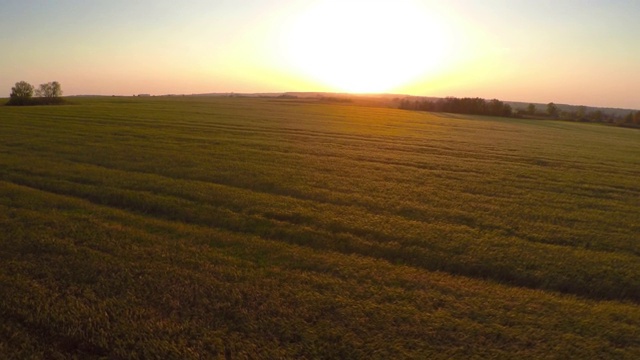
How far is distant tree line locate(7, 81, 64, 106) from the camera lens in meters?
59.2

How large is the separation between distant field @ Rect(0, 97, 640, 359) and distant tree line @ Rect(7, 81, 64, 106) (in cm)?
5568

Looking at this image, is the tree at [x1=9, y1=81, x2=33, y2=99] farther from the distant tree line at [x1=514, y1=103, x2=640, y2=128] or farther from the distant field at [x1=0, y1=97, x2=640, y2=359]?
the distant tree line at [x1=514, y1=103, x2=640, y2=128]

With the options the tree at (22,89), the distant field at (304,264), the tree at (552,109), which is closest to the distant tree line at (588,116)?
the tree at (552,109)

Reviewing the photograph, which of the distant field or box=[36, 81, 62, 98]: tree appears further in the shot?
box=[36, 81, 62, 98]: tree

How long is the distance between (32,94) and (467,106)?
81015 mm

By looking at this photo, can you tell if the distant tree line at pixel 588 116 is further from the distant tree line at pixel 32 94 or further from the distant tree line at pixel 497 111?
the distant tree line at pixel 32 94

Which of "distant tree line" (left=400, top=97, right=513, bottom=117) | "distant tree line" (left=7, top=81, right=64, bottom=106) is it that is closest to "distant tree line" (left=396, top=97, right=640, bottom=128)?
"distant tree line" (left=400, top=97, right=513, bottom=117)

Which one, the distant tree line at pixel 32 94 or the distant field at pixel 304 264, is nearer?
the distant field at pixel 304 264

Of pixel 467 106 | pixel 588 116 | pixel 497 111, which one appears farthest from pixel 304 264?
pixel 588 116

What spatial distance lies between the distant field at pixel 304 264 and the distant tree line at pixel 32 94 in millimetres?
55683

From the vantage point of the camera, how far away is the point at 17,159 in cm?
1445

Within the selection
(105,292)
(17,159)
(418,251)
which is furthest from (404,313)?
(17,159)

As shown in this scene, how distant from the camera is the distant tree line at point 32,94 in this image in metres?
59.2

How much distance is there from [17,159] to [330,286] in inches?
544
